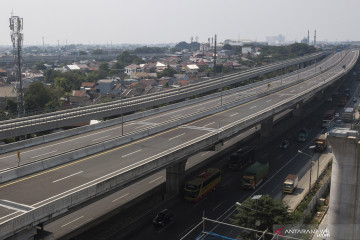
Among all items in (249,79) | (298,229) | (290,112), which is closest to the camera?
(298,229)

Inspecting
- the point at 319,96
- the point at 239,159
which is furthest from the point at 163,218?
the point at 319,96

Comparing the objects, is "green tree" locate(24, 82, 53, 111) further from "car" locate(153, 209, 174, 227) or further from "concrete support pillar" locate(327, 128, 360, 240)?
"concrete support pillar" locate(327, 128, 360, 240)

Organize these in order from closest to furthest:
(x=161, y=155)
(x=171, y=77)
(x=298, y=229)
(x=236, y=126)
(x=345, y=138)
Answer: (x=345, y=138)
(x=298, y=229)
(x=161, y=155)
(x=236, y=126)
(x=171, y=77)

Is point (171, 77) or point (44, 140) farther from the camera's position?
point (171, 77)

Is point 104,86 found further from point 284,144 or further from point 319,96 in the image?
point 284,144

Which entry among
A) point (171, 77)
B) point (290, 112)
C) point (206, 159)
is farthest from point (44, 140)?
point (171, 77)

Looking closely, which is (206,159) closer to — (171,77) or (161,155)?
(161,155)
